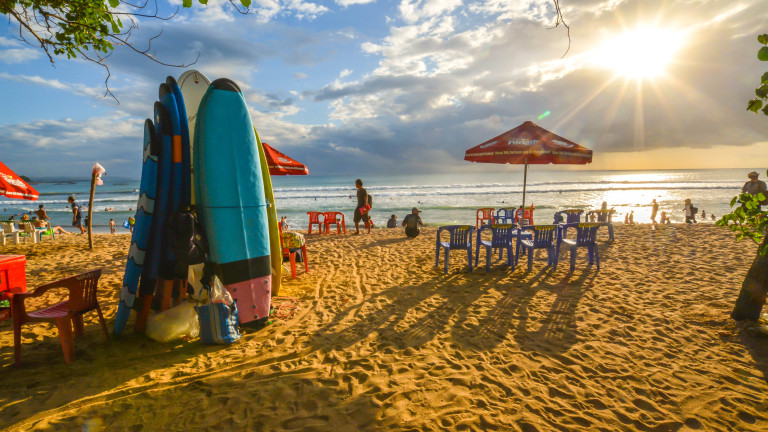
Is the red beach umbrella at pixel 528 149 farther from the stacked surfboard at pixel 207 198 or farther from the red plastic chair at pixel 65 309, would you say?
the red plastic chair at pixel 65 309

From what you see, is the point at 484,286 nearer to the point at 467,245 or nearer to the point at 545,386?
the point at 467,245

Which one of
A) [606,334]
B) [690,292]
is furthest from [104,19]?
[690,292]

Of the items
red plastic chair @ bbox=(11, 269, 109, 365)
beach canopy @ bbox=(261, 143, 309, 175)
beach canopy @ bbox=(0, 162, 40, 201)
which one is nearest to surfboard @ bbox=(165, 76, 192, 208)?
red plastic chair @ bbox=(11, 269, 109, 365)

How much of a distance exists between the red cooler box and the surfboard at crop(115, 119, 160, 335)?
1662 millimetres

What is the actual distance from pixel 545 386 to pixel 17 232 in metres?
15.4

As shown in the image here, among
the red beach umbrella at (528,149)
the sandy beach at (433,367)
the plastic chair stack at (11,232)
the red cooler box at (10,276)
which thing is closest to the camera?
the sandy beach at (433,367)

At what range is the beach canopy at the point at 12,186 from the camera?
4504 mm

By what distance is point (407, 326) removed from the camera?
451 cm

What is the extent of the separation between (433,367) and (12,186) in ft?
19.2

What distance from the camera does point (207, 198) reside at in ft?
13.5

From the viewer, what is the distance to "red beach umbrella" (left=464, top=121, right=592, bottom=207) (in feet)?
25.5

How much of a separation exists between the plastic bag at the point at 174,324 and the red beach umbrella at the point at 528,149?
21.5 feet

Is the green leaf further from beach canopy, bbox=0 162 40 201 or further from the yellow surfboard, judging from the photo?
beach canopy, bbox=0 162 40 201

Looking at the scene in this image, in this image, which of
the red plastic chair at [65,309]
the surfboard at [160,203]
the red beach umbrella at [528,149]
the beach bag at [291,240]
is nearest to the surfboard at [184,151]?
the surfboard at [160,203]
